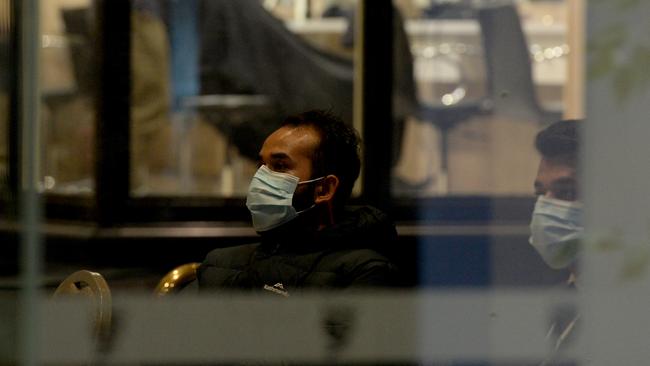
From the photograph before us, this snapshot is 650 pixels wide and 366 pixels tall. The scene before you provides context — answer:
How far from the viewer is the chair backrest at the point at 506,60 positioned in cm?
282

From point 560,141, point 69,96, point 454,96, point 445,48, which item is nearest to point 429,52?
point 445,48

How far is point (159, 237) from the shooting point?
3438 millimetres

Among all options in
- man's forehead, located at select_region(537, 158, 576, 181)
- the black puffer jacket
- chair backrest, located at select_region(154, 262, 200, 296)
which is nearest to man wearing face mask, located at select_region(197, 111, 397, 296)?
the black puffer jacket

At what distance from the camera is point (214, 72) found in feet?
12.3

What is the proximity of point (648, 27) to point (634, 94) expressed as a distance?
14 centimetres

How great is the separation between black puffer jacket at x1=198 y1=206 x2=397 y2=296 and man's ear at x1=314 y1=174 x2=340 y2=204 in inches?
2.2

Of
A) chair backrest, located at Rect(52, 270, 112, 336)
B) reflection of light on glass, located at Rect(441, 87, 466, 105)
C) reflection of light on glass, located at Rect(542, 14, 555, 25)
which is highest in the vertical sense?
reflection of light on glass, located at Rect(542, 14, 555, 25)

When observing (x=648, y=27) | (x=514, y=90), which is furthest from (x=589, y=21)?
(x=514, y=90)

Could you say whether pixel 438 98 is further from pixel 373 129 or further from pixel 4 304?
pixel 4 304

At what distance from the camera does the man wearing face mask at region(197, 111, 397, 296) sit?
2490 millimetres

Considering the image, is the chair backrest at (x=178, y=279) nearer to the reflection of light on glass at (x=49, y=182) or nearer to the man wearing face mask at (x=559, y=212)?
the reflection of light on glass at (x=49, y=182)

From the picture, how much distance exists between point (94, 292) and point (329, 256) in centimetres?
58

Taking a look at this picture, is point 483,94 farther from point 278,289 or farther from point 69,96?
point 69,96

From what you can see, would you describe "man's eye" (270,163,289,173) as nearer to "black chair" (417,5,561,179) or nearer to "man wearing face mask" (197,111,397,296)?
"man wearing face mask" (197,111,397,296)
